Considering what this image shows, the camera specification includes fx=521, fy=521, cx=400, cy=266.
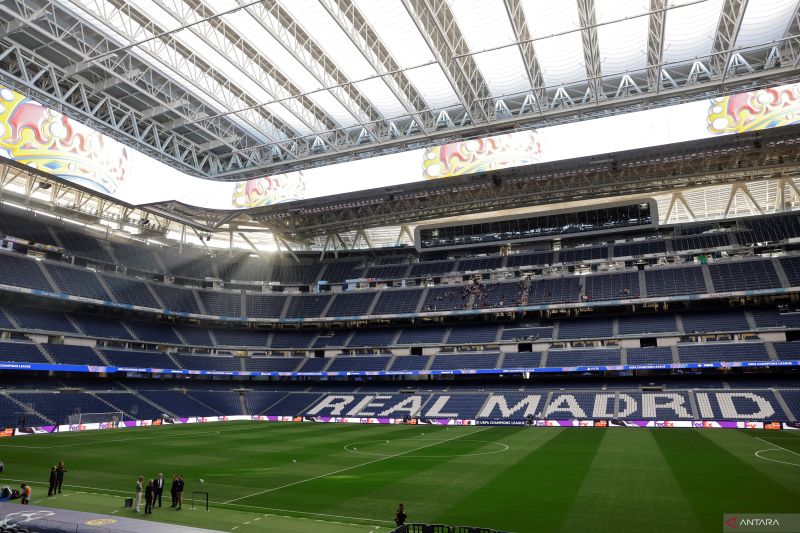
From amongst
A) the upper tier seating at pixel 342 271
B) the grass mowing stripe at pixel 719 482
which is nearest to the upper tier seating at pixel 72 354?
the upper tier seating at pixel 342 271

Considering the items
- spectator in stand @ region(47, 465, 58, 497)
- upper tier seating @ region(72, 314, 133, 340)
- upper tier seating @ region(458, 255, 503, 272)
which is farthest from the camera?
upper tier seating @ region(458, 255, 503, 272)

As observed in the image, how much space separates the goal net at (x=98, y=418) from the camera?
44.3 meters

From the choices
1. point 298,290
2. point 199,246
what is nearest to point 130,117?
point 199,246

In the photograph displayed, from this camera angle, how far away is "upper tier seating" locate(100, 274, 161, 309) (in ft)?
192

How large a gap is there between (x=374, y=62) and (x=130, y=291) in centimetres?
4194

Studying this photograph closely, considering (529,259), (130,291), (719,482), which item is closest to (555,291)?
(529,259)

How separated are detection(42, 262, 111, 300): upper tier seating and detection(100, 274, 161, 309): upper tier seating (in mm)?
1500

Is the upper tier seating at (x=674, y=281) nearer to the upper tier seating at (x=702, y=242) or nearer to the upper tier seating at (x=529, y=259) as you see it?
the upper tier seating at (x=702, y=242)

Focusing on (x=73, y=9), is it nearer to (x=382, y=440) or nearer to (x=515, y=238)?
(x=382, y=440)

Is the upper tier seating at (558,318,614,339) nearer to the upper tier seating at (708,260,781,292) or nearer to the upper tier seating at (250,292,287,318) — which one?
the upper tier seating at (708,260,781,292)

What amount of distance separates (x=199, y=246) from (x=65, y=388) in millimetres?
28595

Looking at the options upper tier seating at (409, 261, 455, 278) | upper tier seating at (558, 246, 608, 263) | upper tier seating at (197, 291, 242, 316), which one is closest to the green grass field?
upper tier seating at (558, 246, 608, 263)

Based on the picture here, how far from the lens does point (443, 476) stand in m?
23.7

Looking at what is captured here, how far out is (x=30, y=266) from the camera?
168 feet
